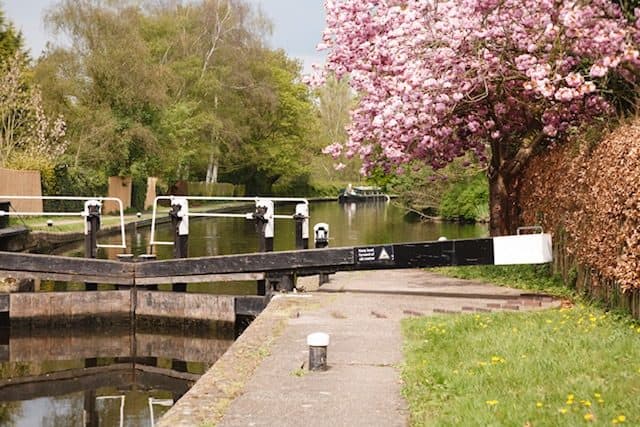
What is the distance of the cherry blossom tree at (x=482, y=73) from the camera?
1211cm

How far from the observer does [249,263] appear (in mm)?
13250

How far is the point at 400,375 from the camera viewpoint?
295 inches

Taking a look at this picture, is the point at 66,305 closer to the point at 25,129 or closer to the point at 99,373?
the point at 99,373

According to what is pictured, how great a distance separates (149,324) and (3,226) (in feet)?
28.3

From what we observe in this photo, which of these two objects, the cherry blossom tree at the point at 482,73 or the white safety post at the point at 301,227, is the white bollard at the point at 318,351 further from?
the white safety post at the point at 301,227

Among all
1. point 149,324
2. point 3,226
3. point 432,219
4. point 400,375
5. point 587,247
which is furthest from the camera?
point 432,219

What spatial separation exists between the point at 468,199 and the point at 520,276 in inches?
1098

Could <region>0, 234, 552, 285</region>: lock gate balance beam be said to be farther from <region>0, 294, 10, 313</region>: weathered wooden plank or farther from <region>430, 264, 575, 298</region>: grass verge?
<region>430, 264, 575, 298</region>: grass verge

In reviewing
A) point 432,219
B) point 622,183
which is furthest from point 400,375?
point 432,219

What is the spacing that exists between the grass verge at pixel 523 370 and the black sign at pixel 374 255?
2506 millimetres

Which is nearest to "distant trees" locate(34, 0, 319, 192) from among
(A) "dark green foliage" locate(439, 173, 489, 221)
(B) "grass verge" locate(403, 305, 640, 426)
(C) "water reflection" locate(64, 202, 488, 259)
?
(C) "water reflection" locate(64, 202, 488, 259)

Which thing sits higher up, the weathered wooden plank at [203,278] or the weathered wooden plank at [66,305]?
the weathered wooden plank at [203,278]

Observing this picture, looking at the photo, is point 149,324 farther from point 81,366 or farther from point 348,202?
point 348,202

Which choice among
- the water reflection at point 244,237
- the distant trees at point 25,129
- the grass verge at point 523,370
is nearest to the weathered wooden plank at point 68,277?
the grass verge at point 523,370
